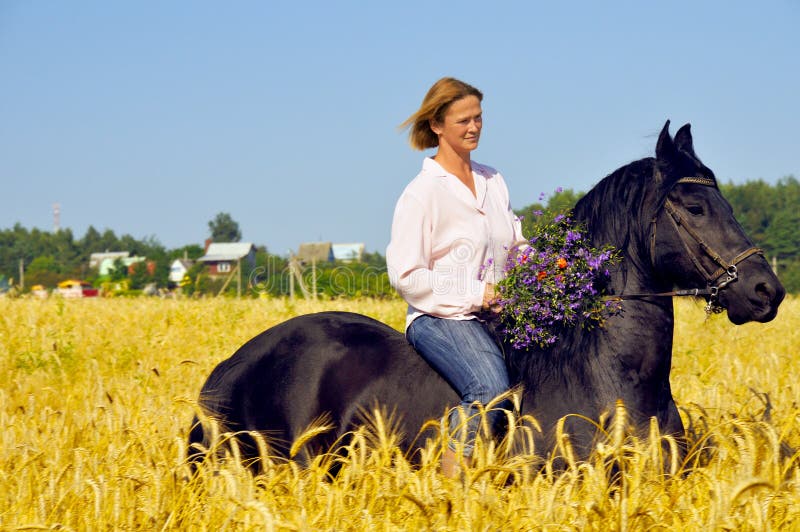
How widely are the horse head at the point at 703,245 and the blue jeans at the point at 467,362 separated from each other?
901 millimetres

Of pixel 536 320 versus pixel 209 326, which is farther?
pixel 209 326

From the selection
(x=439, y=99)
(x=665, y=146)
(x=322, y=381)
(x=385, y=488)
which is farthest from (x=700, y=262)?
(x=322, y=381)

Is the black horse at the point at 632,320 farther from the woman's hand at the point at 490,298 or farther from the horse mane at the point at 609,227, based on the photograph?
the woman's hand at the point at 490,298

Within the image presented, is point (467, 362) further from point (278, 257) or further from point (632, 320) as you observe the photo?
point (278, 257)

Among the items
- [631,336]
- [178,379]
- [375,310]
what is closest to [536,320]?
[631,336]

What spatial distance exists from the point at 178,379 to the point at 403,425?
444 cm

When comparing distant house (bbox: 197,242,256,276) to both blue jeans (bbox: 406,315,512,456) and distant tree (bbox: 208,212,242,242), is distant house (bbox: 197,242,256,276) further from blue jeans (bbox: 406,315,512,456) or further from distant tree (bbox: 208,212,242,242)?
blue jeans (bbox: 406,315,512,456)

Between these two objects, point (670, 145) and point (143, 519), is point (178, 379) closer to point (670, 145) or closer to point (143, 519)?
point (143, 519)

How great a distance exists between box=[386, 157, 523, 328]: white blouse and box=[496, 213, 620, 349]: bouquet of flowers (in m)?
0.17

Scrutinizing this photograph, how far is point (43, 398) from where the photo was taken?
22.5ft

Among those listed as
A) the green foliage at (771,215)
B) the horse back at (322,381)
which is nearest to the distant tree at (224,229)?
the green foliage at (771,215)

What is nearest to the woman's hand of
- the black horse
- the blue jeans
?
the blue jeans

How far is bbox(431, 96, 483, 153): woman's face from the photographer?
4457 mm

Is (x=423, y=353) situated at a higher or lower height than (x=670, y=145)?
lower
